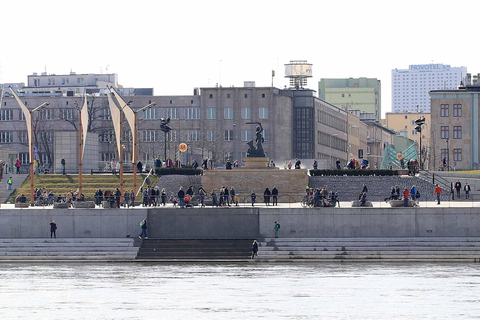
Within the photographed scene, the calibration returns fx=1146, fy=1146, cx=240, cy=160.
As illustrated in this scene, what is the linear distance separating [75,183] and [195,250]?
83.3 feet

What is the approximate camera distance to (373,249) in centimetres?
6106

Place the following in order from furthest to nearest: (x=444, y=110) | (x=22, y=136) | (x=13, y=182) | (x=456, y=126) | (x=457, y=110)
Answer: (x=22, y=136) < (x=444, y=110) < (x=456, y=126) < (x=457, y=110) < (x=13, y=182)

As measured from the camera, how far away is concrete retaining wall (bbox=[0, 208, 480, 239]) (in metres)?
63.9

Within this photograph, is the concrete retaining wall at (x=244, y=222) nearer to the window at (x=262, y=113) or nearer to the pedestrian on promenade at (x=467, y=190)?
the pedestrian on promenade at (x=467, y=190)

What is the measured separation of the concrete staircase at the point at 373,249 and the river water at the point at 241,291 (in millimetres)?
1993

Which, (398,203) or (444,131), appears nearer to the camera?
(398,203)

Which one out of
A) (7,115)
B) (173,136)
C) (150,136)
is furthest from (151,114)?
(7,115)

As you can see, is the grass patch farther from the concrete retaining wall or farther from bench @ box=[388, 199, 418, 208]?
bench @ box=[388, 199, 418, 208]

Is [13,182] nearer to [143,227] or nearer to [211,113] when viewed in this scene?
[143,227]

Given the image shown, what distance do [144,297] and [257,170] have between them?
36782 millimetres

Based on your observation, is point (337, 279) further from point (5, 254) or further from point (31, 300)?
point (5, 254)

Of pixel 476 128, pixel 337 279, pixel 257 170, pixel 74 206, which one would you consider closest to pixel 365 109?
pixel 476 128

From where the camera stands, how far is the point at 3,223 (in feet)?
218

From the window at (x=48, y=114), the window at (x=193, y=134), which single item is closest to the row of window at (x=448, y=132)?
the window at (x=193, y=134)
